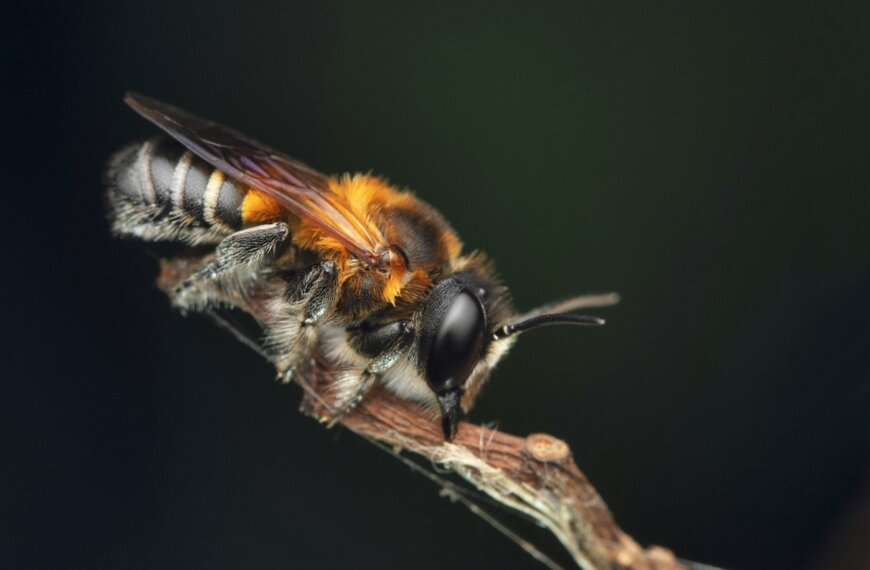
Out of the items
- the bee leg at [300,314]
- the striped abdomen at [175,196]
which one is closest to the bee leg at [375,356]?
the bee leg at [300,314]


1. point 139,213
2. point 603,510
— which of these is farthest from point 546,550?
point 139,213

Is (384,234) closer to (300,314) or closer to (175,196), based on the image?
(300,314)

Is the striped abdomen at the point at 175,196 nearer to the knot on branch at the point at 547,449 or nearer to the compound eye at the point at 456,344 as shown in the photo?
the compound eye at the point at 456,344

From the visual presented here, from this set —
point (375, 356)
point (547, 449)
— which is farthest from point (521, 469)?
point (375, 356)

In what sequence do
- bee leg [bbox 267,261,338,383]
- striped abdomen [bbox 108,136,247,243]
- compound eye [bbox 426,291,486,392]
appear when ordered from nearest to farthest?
1. compound eye [bbox 426,291,486,392]
2. bee leg [bbox 267,261,338,383]
3. striped abdomen [bbox 108,136,247,243]

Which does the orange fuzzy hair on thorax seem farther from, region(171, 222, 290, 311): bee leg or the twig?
the twig

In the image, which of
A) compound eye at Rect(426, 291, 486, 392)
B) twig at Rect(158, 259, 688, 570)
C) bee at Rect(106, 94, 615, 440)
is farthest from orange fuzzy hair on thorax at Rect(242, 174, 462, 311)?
twig at Rect(158, 259, 688, 570)
